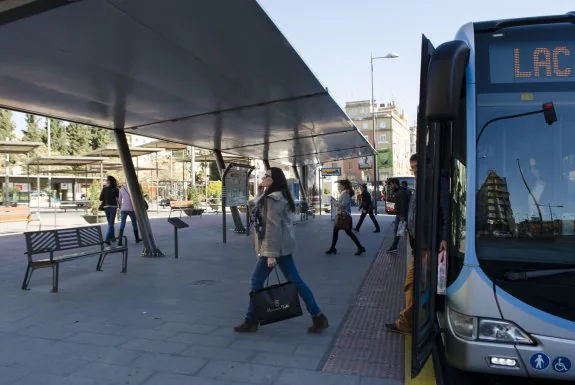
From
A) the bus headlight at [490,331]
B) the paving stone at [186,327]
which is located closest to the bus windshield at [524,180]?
the bus headlight at [490,331]

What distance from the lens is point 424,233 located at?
3154 millimetres

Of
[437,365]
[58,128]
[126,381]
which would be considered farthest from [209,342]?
[58,128]

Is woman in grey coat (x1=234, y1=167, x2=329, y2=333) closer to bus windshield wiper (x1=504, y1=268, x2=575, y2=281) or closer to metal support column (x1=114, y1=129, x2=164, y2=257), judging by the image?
bus windshield wiper (x1=504, y1=268, x2=575, y2=281)

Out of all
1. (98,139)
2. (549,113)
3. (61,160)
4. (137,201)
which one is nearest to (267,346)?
(549,113)

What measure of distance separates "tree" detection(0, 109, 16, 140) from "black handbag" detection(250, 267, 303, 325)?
5892 cm

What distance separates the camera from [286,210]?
4734 mm

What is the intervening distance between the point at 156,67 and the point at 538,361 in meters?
→ 5.42

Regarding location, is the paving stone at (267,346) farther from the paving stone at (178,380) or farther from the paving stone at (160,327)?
the paving stone at (178,380)

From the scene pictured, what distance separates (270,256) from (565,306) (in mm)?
2582

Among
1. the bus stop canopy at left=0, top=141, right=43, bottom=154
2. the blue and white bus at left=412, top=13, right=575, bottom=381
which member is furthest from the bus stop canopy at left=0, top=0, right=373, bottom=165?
the bus stop canopy at left=0, top=141, right=43, bottom=154

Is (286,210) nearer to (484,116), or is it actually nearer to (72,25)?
(484,116)

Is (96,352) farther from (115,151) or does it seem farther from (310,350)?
(115,151)

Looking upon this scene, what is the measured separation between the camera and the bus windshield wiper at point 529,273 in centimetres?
290

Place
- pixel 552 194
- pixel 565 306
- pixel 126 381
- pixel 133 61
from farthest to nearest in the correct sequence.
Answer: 1. pixel 133 61
2. pixel 126 381
3. pixel 552 194
4. pixel 565 306
